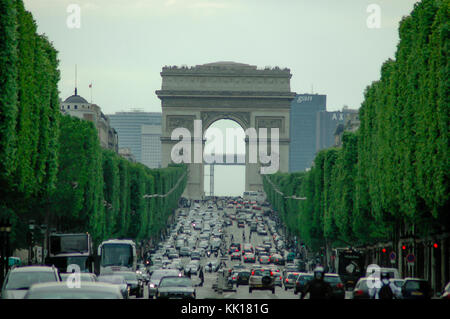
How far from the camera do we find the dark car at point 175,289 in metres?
36.9

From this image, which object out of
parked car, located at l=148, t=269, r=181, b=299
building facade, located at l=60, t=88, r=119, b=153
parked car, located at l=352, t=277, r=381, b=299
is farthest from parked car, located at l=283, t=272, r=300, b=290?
building facade, located at l=60, t=88, r=119, b=153

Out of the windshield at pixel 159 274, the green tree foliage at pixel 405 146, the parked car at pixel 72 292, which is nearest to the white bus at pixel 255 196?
the green tree foliage at pixel 405 146

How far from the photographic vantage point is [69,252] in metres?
55.3

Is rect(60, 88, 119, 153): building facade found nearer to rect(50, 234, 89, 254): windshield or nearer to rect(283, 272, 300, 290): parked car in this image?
rect(283, 272, 300, 290): parked car

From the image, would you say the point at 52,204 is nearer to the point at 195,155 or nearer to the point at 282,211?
the point at 282,211

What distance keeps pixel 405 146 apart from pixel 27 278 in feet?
76.9

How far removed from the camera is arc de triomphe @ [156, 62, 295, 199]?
→ 18600cm

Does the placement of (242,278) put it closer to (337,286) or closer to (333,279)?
(333,279)

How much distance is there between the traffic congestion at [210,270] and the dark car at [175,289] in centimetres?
3

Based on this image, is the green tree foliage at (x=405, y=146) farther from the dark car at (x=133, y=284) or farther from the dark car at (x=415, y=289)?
the dark car at (x=133, y=284)

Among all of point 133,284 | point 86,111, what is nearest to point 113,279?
point 133,284

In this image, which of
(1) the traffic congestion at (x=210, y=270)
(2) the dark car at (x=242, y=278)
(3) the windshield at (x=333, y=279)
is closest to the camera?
(1) the traffic congestion at (x=210, y=270)

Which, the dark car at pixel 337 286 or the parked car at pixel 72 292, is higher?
the parked car at pixel 72 292

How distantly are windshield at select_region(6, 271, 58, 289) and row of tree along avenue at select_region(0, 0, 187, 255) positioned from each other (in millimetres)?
11737
